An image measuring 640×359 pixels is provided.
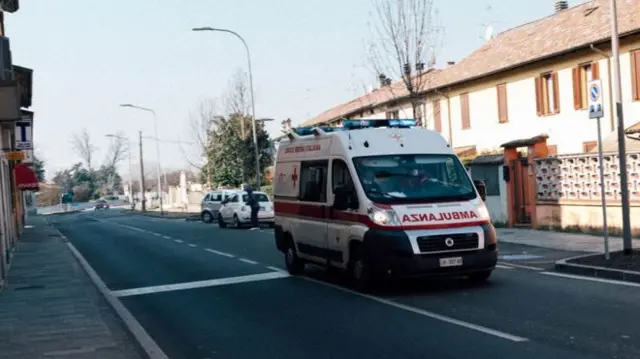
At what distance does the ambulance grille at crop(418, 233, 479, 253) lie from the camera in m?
11.8

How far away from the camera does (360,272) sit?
40.8 feet

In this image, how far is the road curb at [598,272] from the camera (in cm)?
1249

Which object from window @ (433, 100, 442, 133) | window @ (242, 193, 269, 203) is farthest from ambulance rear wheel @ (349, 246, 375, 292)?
window @ (433, 100, 442, 133)

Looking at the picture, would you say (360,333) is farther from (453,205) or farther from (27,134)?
(27,134)

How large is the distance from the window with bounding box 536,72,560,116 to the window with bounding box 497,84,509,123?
2.17 meters

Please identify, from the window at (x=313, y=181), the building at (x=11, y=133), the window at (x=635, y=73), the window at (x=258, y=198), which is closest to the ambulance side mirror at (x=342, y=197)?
the window at (x=313, y=181)

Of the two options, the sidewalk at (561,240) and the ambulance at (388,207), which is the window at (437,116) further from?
the ambulance at (388,207)

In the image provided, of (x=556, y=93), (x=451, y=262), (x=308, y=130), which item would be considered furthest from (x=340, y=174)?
(x=556, y=93)

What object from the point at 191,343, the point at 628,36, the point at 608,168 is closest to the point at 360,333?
the point at 191,343

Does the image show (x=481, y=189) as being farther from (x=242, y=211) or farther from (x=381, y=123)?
(x=242, y=211)

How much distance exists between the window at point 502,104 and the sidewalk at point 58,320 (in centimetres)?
1986

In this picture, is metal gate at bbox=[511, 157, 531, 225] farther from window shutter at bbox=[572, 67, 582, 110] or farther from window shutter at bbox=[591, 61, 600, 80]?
window shutter at bbox=[572, 67, 582, 110]

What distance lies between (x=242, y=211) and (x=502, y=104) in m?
11.9

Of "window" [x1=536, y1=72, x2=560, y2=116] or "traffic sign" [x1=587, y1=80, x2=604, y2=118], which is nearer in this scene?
"traffic sign" [x1=587, y1=80, x2=604, y2=118]
